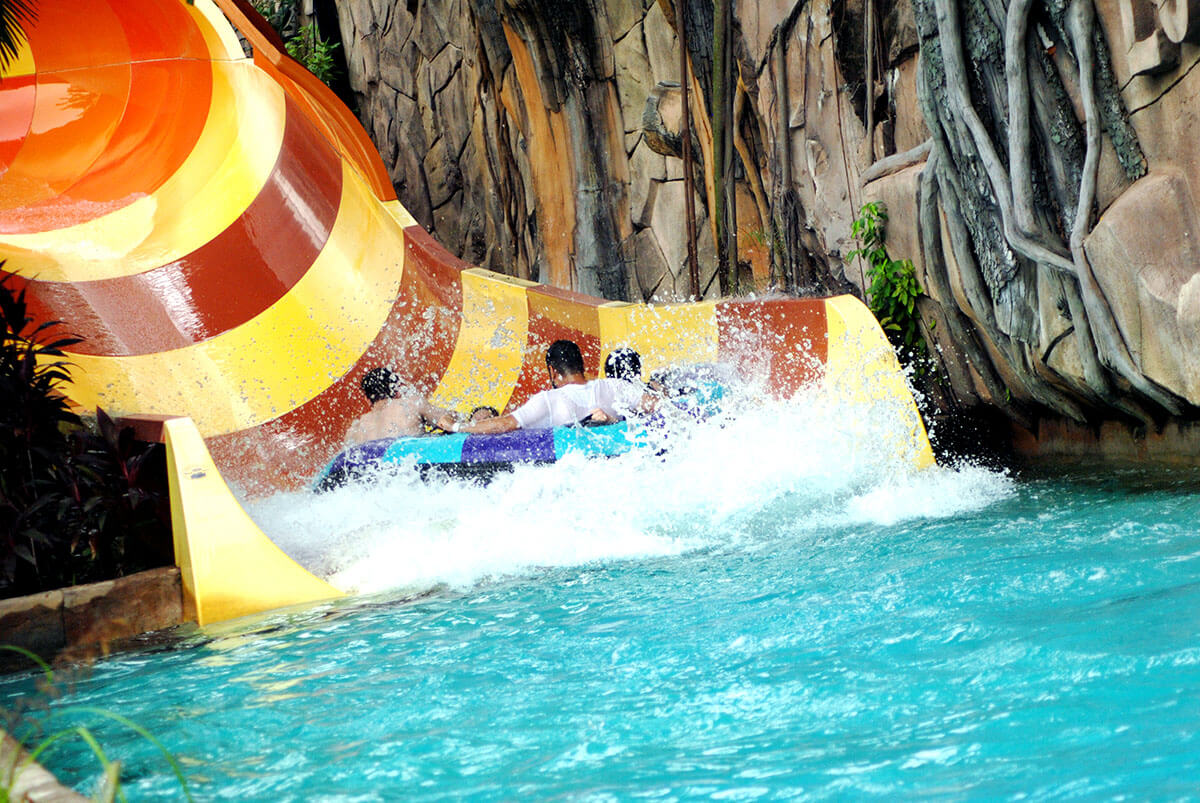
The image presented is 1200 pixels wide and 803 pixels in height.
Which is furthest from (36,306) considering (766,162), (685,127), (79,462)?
(766,162)

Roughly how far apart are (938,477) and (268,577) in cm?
226

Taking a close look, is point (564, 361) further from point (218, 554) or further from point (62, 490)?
point (62, 490)

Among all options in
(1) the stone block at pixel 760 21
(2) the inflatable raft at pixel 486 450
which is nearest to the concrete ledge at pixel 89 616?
(2) the inflatable raft at pixel 486 450

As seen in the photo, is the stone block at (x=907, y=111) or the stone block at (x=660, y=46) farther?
the stone block at (x=660, y=46)

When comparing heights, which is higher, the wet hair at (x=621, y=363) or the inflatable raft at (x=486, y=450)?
the wet hair at (x=621, y=363)

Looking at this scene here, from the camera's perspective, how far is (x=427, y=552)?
312cm

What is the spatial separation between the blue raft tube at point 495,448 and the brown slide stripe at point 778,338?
1.31 ft

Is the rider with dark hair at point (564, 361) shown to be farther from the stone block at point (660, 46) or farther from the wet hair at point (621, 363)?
the stone block at point (660, 46)

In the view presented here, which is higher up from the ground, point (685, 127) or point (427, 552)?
point (685, 127)

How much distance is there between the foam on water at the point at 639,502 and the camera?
3107mm

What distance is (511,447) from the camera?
3.77 meters

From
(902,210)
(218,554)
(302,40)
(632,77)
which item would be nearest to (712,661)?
(218,554)

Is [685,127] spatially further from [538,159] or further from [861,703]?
[861,703]

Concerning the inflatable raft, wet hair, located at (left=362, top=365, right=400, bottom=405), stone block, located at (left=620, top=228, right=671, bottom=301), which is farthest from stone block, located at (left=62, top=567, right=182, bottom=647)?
stone block, located at (left=620, top=228, right=671, bottom=301)
